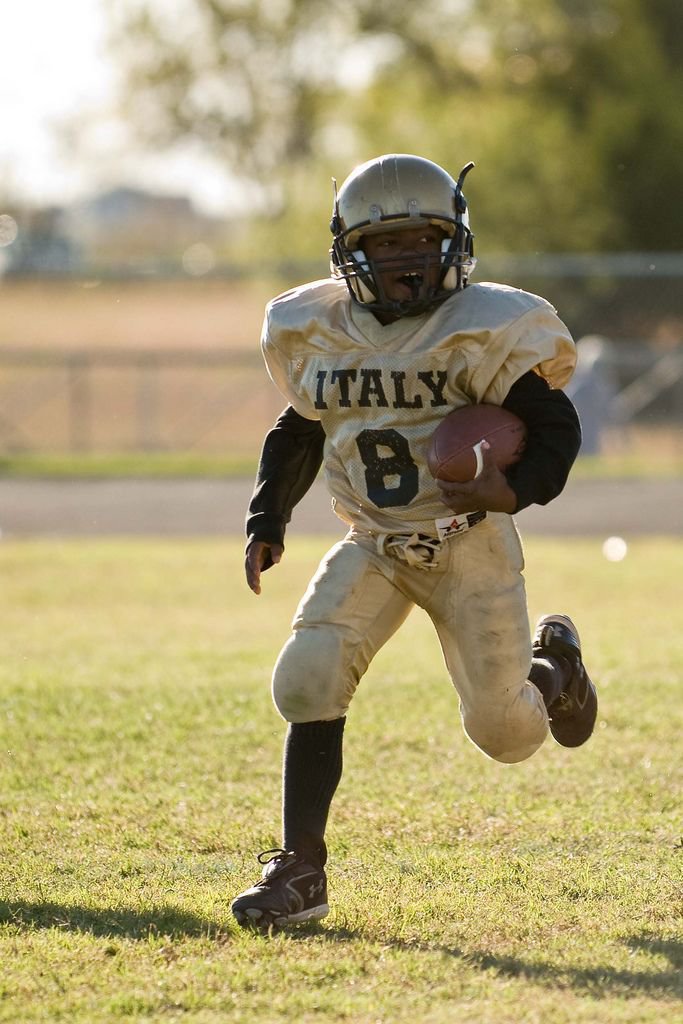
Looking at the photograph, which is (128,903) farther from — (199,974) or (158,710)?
(158,710)

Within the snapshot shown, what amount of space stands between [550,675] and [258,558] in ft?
2.76

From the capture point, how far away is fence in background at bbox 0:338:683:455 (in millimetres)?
17266

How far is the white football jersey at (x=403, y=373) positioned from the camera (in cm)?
361

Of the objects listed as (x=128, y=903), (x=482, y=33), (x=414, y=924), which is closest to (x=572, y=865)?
(x=414, y=924)

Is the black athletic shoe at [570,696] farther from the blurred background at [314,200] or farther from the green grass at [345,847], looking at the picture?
the blurred background at [314,200]

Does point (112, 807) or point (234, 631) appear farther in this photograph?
point (234, 631)

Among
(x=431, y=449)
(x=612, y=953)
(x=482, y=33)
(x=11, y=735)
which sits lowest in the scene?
(x=612, y=953)

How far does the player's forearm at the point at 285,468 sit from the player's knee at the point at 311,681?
15.2 inches

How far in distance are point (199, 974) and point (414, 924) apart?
539 mm

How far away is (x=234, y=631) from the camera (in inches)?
299

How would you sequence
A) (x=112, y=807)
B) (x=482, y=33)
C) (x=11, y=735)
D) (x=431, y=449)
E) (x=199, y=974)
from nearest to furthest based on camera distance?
(x=199, y=974)
(x=431, y=449)
(x=112, y=807)
(x=11, y=735)
(x=482, y=33)

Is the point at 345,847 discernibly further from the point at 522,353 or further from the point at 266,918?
the point at 522,353

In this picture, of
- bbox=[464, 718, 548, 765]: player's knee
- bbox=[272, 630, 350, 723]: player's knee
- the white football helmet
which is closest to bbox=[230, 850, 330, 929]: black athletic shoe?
bbox=[272, 630, 350, 723]: player's knee

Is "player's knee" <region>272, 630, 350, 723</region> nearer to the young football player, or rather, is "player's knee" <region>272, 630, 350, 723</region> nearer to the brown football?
the young football player
